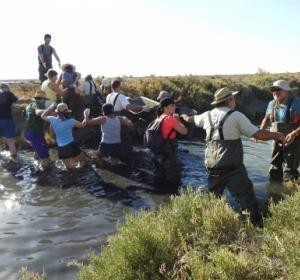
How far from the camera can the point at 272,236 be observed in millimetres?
5578

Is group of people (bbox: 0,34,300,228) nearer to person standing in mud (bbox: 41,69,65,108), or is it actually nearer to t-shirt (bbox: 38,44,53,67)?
person standing in mud (bbox: 41,69,65,108)

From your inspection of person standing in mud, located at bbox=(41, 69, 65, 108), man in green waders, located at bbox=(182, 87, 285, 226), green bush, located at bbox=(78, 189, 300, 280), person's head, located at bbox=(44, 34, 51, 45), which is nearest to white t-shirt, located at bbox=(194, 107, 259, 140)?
man in green waders, located at bbox=(182, 87, 285, 226)

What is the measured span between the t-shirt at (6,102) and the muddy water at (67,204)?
4.83 ft

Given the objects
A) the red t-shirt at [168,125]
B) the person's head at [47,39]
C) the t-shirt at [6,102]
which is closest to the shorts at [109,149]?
the red t-shirt at [168,125]

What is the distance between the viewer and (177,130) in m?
10.1

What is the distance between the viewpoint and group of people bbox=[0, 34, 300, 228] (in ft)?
24.6

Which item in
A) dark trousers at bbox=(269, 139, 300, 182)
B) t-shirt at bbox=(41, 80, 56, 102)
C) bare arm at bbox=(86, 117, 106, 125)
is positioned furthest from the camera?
t-shirt at bbox=(41, 80, 56, 102)

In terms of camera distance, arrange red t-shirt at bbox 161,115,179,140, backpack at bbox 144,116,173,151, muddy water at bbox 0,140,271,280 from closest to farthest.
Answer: muddy water at bbox 0,140,271,280
red t-shirt at bbox 161,115,179,140
backpack at bbox 144,116,173,151

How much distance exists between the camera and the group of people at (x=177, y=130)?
7.51m

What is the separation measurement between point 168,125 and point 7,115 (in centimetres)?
609

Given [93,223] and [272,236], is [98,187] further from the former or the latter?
[272,236]

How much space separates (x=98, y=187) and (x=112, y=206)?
153 centimetres

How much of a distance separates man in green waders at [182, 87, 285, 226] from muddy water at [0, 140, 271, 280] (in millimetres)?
2062

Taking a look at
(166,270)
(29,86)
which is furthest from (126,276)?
(29,86)
